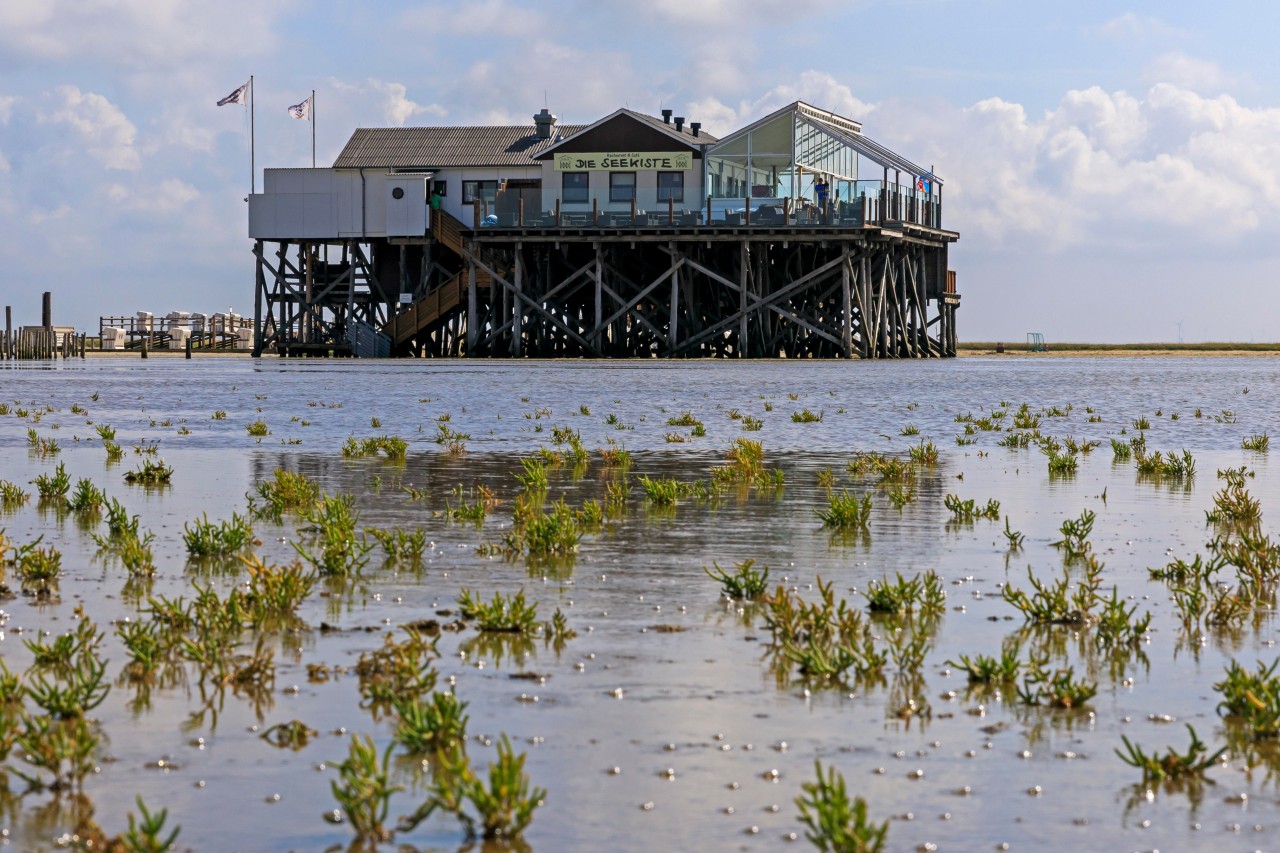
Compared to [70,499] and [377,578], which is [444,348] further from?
[377,578]

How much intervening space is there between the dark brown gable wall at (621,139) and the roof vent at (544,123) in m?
7.02

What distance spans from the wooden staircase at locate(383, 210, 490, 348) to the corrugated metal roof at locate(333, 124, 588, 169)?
282 cm

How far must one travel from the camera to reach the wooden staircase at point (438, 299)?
6506 cm

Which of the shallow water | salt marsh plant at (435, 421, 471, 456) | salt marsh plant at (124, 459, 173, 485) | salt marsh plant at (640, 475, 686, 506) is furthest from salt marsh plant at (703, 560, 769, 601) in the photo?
salt marsh plant at (435, 421, 471, 456)

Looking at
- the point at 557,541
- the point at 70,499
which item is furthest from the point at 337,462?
the point at 557,541

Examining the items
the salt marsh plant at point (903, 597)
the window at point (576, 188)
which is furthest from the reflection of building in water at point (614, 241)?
the salt marsh plant at point (903, 597)

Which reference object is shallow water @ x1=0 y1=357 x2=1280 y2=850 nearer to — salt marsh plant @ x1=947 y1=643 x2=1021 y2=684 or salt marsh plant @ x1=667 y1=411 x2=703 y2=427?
salt marsh plant @ x1=947 y1=643 x2=1021 y2=684

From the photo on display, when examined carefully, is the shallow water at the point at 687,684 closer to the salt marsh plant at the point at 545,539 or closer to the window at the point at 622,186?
the salt marsh plant at the point at 545,539

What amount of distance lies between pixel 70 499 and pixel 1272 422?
60.6ft

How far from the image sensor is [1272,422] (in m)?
26.2

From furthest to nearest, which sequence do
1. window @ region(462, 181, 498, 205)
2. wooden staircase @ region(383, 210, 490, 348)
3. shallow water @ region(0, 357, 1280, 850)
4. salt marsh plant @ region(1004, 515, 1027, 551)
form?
window @ region(462, 181, 498, 205), wooden staircase @ region(383, 210, 490, 348), salt marsh plant @ region(1004, 515, 1027, 551), shallow water @ region(0, 357, 1280, 850)

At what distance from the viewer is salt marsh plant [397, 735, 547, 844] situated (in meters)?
5.06

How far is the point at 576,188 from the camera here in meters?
63.0

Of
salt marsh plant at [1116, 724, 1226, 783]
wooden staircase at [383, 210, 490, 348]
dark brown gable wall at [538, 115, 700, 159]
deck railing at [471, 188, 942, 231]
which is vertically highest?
dark brown gable wall at [538, 115, 700, 159]
